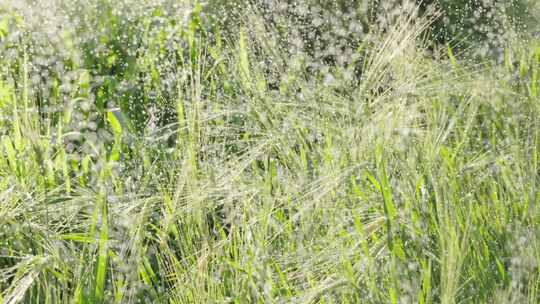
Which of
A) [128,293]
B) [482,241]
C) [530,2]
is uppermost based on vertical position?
[530,2]

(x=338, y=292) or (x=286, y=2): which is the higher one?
(x=286, y=2)

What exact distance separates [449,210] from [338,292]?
0.18 metres

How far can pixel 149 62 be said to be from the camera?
1.75 meters

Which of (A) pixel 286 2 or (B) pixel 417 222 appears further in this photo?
(A) pixel 286 2

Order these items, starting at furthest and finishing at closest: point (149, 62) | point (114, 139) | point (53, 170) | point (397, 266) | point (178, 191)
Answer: point (149, 62), point (114, 139), point (53, 170), point (178, 191), point (397, 266)

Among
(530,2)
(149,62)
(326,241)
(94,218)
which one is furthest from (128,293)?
(530,2)

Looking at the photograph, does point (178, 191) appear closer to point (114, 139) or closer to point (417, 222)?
point (417, 222)

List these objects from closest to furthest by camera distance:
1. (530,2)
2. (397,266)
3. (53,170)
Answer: (397,266) < (53,170) < (530,2)

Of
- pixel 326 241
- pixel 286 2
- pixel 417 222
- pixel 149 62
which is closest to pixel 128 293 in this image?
pixel 326 241

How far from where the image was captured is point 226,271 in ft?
3.86

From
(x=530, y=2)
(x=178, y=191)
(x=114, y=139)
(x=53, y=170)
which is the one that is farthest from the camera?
(x=530, y=2)

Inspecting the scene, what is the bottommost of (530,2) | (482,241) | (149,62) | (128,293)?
(128,293)

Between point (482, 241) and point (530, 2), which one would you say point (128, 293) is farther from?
point (530, 2)

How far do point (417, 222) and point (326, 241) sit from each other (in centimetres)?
12
